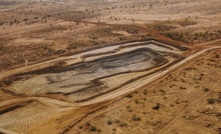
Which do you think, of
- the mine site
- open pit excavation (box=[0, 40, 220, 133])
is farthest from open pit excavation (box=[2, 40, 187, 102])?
the mine site

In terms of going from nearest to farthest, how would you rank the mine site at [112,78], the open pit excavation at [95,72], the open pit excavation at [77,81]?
the mine site at [112,78], the open pit excavation at [77,81], the open pit excavation at [95,72]

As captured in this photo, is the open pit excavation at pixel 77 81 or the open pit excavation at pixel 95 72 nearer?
the open pit excavation at pixel 77 81

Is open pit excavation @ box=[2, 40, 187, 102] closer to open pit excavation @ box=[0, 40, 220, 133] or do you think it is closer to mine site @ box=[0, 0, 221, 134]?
open pit excavation @ box=[0, 40, 220, 133]

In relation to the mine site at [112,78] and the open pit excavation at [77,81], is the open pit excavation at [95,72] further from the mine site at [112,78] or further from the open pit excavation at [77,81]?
the mine site at [112,78]

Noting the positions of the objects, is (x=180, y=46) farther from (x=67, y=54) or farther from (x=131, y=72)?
(x=67, y=54)

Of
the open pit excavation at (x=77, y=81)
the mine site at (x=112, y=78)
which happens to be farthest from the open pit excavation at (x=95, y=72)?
the mine site at (x=112, y=78)

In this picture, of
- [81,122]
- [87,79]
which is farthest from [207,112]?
[87,79]

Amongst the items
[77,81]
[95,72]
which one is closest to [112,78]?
[95,72]

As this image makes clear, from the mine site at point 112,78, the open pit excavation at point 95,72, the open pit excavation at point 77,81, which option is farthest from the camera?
the open pit excavation at point 95,72
